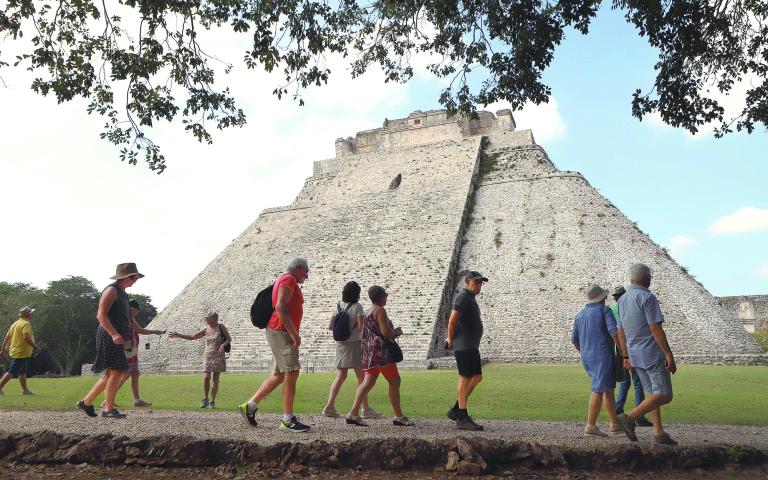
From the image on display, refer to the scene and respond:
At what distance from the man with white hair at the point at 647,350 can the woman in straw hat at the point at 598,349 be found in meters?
0.30

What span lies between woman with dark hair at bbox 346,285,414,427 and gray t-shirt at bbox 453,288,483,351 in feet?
2.49

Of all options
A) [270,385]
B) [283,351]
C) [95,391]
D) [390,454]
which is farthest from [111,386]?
[390,454]

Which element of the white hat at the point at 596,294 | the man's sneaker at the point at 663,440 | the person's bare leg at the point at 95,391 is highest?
the white hat at the point at 596,294

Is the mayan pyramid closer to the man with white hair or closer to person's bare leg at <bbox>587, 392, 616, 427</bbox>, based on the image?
person's bare leg at <bbox>587, 392, 616, 427</bbox>

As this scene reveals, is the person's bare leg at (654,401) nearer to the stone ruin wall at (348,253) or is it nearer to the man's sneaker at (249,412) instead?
the man's sneaker at (249,412)

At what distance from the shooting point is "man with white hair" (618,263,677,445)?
17.2ft

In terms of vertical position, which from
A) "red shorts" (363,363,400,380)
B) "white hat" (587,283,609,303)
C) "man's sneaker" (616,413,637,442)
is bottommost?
"man's sneaker" (616,413,637,442)

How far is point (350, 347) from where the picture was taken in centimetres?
702

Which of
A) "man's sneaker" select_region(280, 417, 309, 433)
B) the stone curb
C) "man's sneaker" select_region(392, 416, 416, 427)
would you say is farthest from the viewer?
"man's sneaker" select_region(392, 416, 416, 427)

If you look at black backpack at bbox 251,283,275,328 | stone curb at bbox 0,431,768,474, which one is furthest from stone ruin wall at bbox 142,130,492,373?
stone curb at bbox 0,431,768,474

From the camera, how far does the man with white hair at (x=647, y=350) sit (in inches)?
206

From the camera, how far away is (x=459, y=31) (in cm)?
859

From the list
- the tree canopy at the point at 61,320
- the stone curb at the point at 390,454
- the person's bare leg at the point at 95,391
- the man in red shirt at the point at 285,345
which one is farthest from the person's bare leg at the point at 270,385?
the tree canopy at the point at 61,320

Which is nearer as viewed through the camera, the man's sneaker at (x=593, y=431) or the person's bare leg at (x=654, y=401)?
the person's bare leg at (x=654, y=401)
